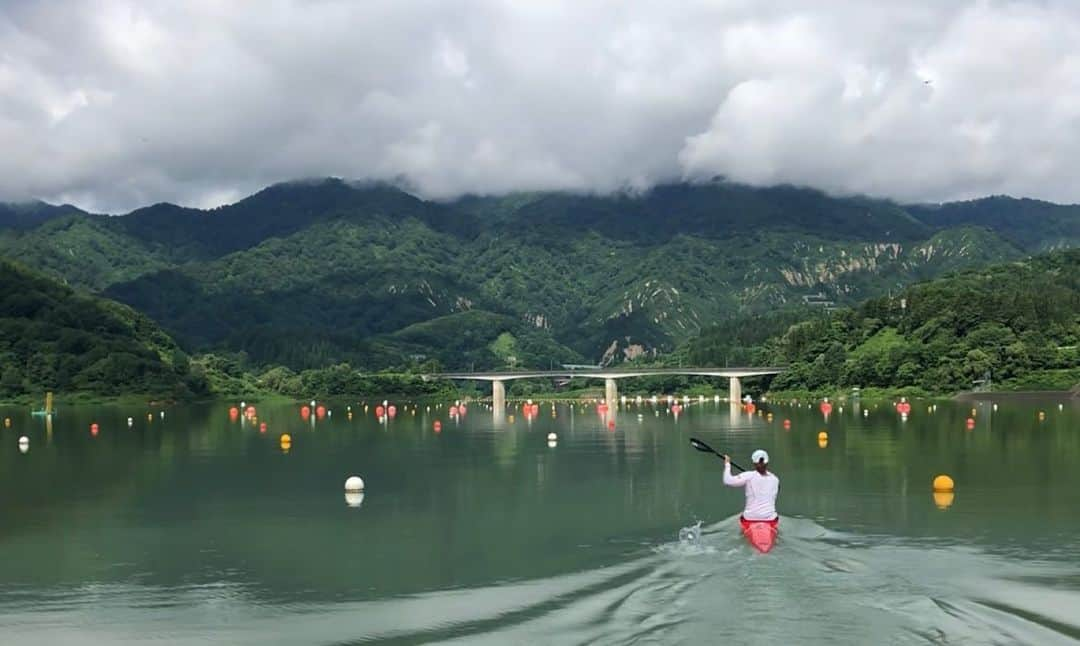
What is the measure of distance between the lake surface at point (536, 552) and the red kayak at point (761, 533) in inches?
19.2

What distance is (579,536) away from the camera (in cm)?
3734

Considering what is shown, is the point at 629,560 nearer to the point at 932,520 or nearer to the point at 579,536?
the point at 579,536

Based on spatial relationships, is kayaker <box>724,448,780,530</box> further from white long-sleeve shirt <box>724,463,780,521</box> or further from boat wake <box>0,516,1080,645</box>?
boat wake <box>0,516,1080,645</box>

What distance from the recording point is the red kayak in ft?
107

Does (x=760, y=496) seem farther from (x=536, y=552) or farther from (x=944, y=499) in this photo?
(x=944, y=499)

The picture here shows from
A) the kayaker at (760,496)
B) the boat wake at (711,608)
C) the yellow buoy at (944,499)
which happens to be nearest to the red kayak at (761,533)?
the kayaker at (760,496)

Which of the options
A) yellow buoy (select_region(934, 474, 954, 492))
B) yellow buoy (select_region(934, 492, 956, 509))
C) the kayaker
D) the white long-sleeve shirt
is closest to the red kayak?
the kayaker

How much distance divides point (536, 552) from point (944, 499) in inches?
863

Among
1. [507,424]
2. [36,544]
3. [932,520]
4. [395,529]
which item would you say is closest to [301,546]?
[395,529]

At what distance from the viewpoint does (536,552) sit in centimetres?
3397

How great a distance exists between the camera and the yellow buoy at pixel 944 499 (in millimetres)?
44312

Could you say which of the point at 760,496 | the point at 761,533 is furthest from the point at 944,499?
the point at 761,533

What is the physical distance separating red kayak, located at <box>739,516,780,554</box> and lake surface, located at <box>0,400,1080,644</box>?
488 millimetres

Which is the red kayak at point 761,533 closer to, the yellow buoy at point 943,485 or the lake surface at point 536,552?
the lake surface at point 536,552
